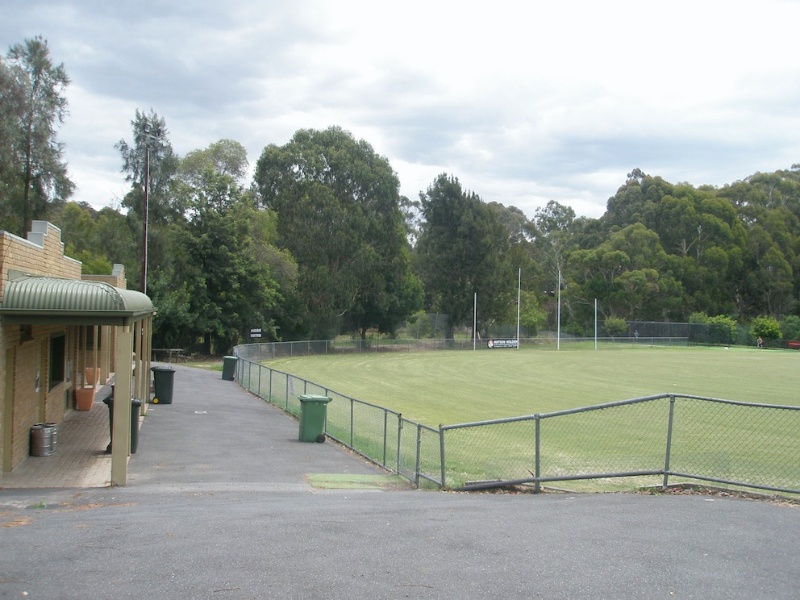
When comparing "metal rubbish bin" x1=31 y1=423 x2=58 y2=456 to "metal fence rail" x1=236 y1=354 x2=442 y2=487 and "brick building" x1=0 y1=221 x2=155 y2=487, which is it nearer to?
"brick building" x1=0 y1=221 x2=155 y2=487

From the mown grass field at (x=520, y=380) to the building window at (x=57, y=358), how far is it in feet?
34.2

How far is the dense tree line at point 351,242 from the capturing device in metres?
53.5

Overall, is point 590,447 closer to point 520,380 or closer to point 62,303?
point 62,303

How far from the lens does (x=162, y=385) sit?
24094mm

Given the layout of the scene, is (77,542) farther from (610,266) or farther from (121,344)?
(610,266)

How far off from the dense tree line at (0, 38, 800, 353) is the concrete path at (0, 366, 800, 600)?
31.6 meters

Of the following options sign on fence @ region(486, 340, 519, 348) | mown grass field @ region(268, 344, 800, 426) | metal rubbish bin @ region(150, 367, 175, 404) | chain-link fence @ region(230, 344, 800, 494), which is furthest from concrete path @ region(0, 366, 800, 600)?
sign on fence @ region(486, 340, 519, 348)

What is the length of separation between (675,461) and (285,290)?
54308mm

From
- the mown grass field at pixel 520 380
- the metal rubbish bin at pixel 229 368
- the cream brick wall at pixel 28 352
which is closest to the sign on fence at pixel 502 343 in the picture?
the mown grass field at pixel 520 380

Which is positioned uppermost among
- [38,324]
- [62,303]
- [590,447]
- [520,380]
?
[62,303]

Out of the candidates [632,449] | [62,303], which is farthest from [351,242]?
[62,303]

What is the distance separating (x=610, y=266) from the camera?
9731 cm

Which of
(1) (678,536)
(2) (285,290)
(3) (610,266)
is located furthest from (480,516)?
(3) (610,266)

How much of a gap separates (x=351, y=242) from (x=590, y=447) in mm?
53321
